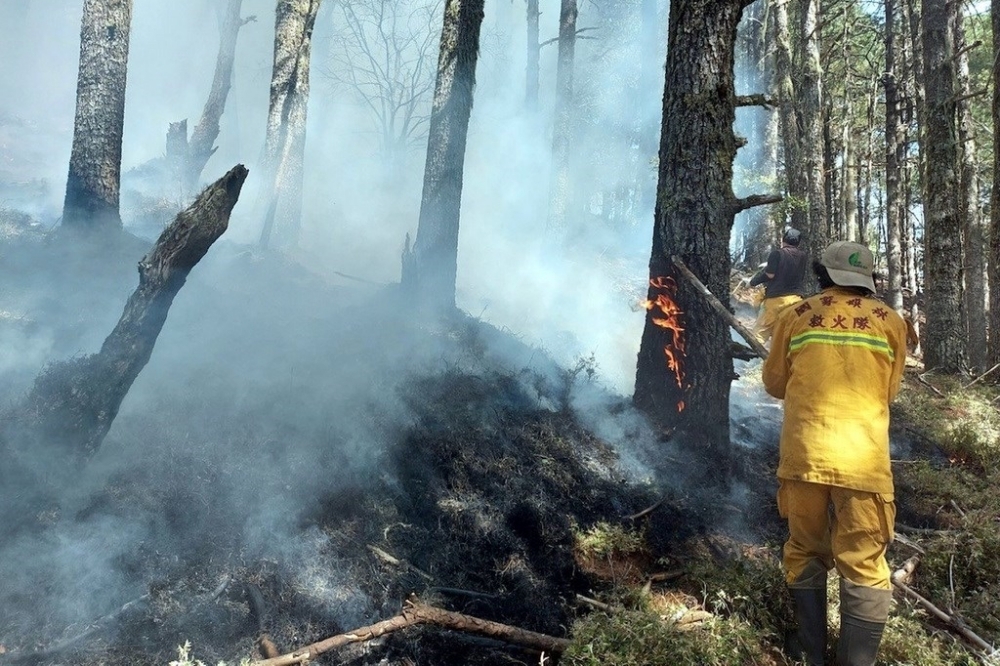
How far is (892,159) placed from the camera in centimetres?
1279

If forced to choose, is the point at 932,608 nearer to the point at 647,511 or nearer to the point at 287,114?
the point at 647,511

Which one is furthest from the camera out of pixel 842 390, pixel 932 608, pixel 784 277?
pixel 784 277

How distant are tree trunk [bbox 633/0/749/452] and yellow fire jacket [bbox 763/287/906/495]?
167 centimetres

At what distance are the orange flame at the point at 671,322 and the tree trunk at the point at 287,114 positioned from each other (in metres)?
7.97

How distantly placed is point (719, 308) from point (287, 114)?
366 inches

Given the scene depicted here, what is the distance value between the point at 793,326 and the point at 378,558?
9.94ft

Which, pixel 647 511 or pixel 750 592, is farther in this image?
pixel 647 511

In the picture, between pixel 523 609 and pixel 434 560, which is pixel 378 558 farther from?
pixel 523 609

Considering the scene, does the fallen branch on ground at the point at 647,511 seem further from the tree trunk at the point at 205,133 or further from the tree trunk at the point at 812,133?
the tree trunk at the point at 205,133

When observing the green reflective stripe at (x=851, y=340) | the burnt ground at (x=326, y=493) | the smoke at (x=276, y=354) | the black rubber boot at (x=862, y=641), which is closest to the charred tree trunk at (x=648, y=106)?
the smoke at (x=276, y=354)

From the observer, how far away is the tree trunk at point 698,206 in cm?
516

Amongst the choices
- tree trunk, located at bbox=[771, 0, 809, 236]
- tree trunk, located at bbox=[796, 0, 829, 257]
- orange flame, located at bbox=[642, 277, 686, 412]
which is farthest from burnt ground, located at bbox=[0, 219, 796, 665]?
tree trunk, located at bbox=[771, 0, 809, 236]

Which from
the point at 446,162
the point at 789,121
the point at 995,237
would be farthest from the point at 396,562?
the point at 789,121

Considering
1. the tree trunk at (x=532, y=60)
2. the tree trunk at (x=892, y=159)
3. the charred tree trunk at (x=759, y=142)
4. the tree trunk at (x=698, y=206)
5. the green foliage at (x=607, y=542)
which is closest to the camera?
the green foliage at (x=607, y=542)
